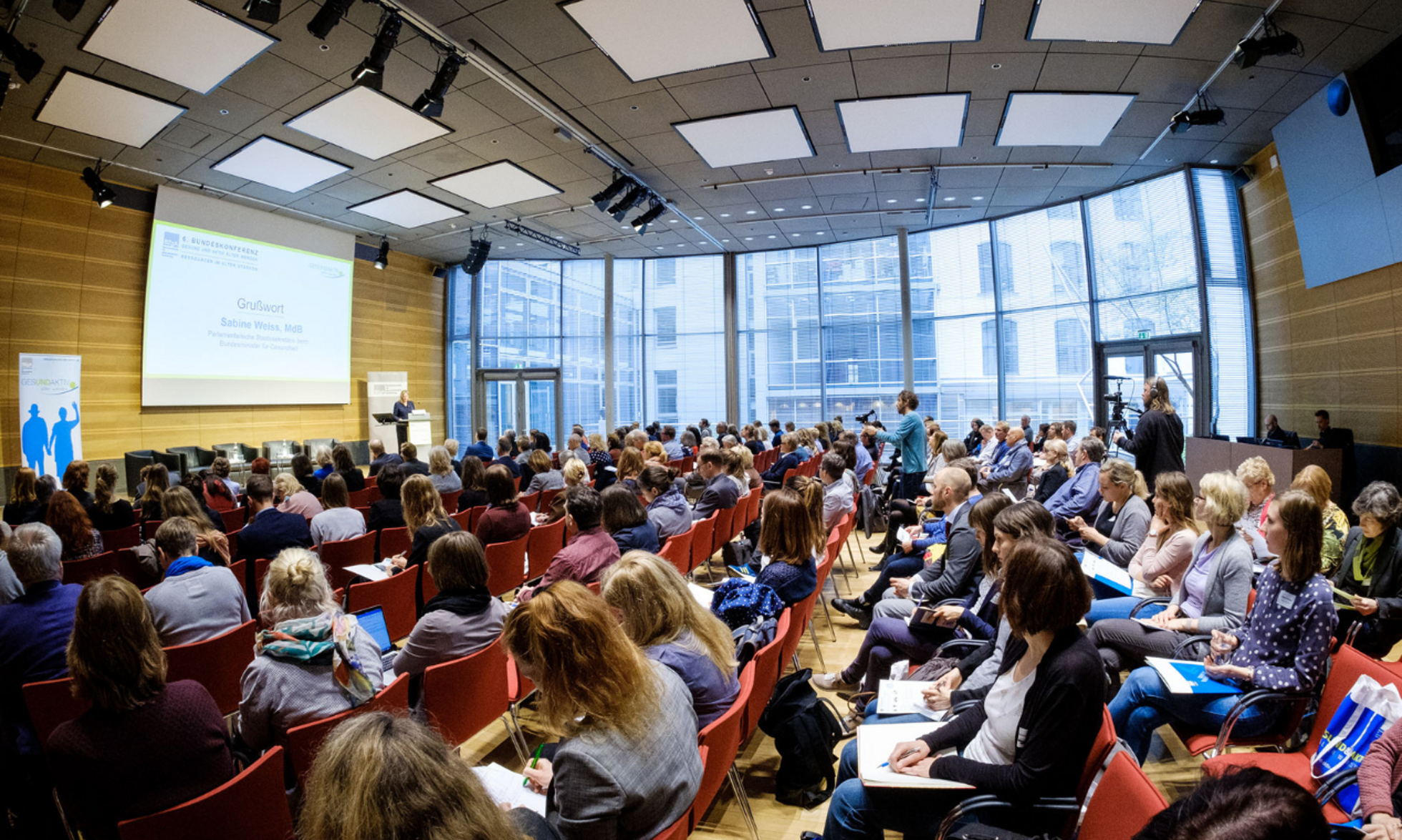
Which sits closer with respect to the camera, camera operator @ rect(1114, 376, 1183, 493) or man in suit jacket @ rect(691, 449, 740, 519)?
man in suit jacket @ rect(691, 449, 740, 519)

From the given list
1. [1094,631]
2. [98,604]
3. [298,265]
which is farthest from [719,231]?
[98,604]

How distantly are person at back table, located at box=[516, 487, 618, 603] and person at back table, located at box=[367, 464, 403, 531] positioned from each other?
1.79 m

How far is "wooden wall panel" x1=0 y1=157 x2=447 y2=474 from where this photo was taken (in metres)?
8.59

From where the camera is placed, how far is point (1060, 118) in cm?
724

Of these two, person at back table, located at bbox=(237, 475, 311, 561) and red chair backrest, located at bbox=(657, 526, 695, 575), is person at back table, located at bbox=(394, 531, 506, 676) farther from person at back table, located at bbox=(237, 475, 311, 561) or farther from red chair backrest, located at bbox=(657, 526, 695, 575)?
person at back table, located at bbox=(237, 475, 311, 561)

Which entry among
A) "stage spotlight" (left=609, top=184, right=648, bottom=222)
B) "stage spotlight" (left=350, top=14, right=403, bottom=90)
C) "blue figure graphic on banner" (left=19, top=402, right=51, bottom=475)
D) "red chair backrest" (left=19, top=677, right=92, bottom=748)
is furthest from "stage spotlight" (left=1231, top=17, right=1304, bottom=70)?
"blue figure graphic on banner" (left=19, top=402, right=51, bottom=475)

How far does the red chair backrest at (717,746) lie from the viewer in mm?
1859

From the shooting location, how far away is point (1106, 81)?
6.45 meters

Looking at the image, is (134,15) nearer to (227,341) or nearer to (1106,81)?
(227,341)

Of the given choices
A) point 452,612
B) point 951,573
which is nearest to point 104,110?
point 452,612

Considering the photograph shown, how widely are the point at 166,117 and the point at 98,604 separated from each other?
7.76 meters

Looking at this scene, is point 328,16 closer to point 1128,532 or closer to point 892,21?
point 892,21

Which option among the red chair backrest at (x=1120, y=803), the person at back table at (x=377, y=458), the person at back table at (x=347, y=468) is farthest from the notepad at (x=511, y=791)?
the person at back table at (x=377, y=458)

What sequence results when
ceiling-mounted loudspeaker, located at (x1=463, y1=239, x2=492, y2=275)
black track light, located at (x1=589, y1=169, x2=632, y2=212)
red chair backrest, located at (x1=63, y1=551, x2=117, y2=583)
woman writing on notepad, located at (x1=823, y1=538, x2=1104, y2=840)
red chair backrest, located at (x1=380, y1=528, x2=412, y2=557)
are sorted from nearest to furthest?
woman writing on notepad, located at (x1=823, y1=538, x2=1104, y2=840)
red chair backrest, located at (x1=63, y1=551, x2=117, y2=583)
red chair backrest, located at (x1=380, y1=528, x2=412, y2=557)
black track light, located at (x1=589, y1=169, x2=632, y2=212)
ceiling-mounted loudspeaker, located at (x1=463, y1=239, x2=492, y2=275)
